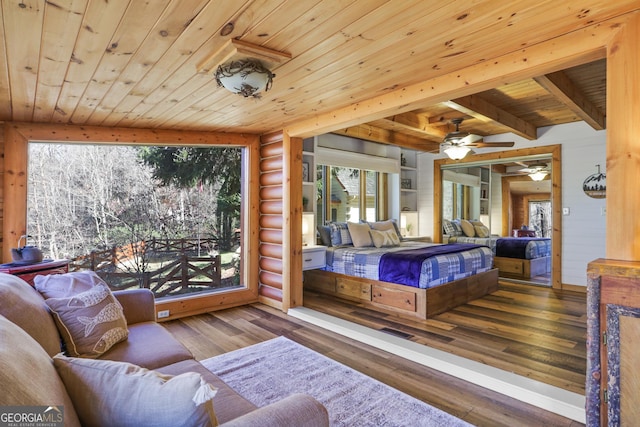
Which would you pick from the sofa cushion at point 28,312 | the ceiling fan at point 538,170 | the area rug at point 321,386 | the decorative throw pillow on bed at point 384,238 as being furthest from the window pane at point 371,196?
the sofa cushion at point 28,312

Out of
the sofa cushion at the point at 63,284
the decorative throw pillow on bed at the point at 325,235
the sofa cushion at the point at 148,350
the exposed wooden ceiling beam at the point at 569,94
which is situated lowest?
the sofa cushion at the point at 148,350

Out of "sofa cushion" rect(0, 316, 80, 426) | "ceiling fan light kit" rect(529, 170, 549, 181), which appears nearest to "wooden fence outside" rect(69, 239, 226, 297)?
"sofa cushion" rect(0, 316, 80, 426)

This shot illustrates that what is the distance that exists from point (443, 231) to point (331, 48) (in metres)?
5.94

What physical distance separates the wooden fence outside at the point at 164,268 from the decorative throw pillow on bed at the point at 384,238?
7.75 ft

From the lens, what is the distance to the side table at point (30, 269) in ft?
8.94

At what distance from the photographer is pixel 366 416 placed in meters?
2.20

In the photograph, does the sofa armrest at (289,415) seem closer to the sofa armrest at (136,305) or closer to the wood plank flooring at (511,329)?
the sofa armrest at (136,305)

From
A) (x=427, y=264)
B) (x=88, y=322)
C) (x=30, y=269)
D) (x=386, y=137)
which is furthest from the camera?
(x=386, y=137)

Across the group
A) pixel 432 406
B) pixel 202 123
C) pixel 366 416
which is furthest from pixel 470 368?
pixel 202 123

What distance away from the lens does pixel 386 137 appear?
21.5 feet

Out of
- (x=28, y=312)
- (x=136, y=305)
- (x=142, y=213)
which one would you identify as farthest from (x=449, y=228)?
(x=28, y=312)

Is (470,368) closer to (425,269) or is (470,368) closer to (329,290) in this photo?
(425,269)

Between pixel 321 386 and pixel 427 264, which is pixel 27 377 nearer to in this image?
pixel 321 386

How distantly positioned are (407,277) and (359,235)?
1322mm
